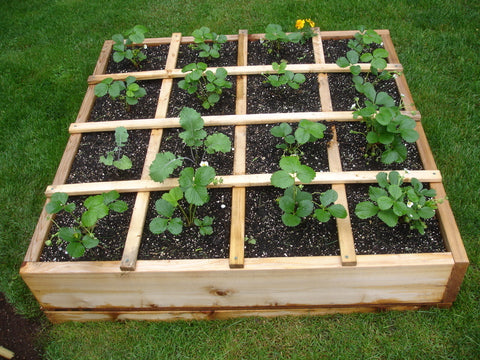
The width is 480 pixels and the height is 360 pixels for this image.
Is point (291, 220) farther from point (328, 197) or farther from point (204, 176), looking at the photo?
point (204, 176)

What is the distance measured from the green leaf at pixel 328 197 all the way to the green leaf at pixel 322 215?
4 centimetres

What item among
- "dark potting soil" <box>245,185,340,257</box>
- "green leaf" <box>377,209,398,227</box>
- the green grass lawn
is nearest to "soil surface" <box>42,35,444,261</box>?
"dark potting soil" <box>245,185,340,257</box>

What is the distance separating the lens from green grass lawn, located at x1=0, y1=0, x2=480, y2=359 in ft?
7.23

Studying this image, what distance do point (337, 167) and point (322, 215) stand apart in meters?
0.41

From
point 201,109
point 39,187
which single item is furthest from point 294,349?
point 39,187

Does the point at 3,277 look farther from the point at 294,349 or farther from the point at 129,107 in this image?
the point at 294,349

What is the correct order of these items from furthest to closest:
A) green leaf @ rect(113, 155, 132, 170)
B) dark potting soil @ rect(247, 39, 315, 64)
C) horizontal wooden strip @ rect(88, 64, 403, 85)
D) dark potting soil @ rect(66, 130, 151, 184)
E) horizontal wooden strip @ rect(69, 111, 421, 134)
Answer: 1. dark potting soil @ rect(247, 39, 315, 64)
2. horizontal wooden strip @ rect(88, 64, 403, 85)
3. horizontal wooden strip @ rect(69, 111, 421, 134)
4. dark potting soil @ rect(66, 130, 151, 184)
5. green leaf @ rect(113, 155, 132, 170)

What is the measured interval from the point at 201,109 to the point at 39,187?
1.23m

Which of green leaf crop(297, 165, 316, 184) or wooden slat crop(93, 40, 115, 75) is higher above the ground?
green leaf crop(297, 165, 316, 184)

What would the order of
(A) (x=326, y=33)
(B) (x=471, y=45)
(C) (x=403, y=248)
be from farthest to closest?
1. (B) (x=471, y=45)
2. (A) (x=326, y=33)
3. (C) (x=403, y=248)

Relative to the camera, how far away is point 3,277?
2.60 metres

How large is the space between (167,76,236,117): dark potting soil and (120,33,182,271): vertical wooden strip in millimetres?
46

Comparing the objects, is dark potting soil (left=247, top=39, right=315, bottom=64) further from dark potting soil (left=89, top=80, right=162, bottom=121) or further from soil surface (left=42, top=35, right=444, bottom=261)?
dark potting soil (left=89, top=80, right=162, bottom=121)

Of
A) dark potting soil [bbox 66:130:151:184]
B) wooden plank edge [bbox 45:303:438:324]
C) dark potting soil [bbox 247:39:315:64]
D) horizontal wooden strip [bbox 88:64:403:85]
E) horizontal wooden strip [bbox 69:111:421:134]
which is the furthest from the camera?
dark potting soil [bbox 247:39:315:64]
